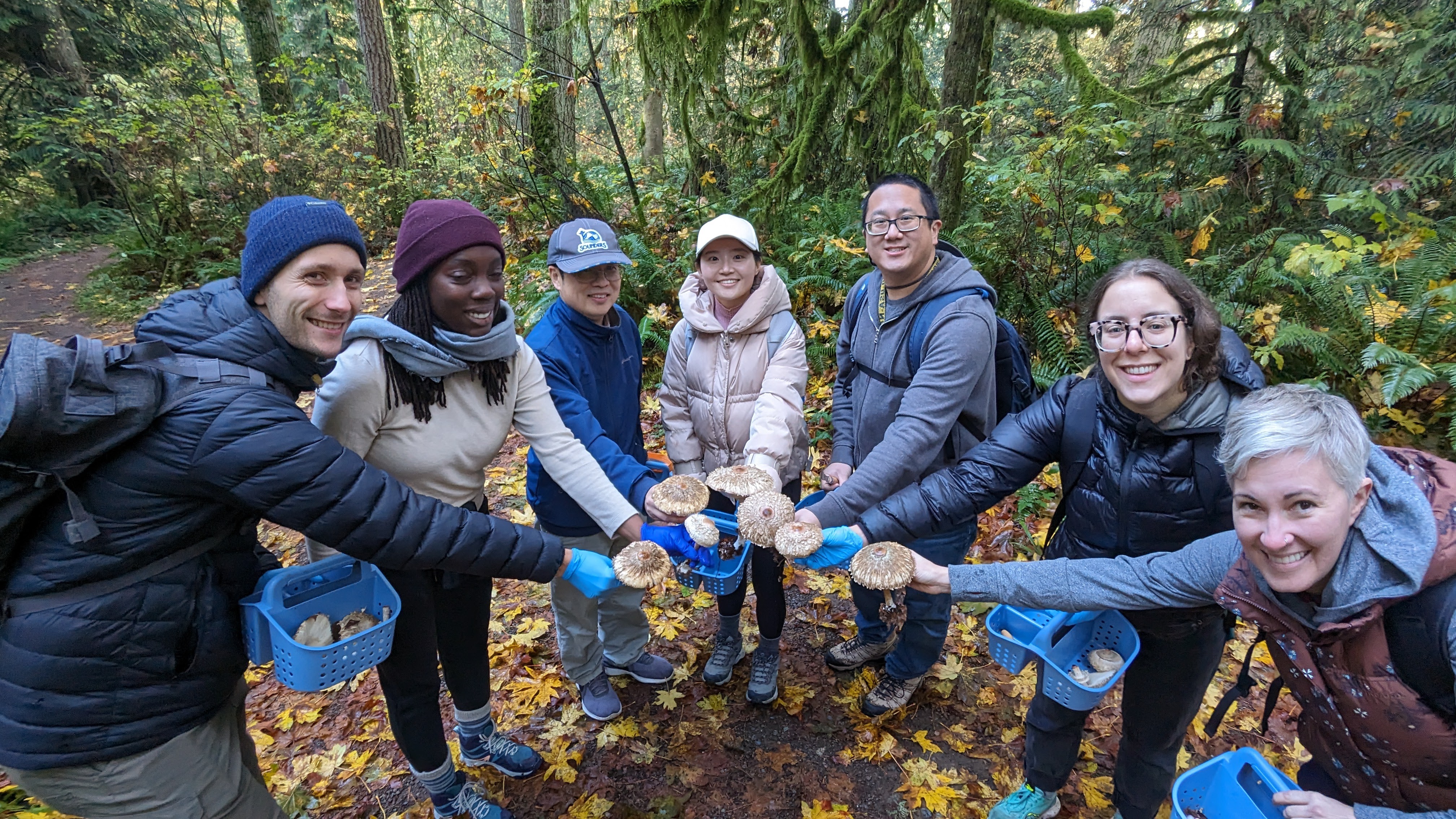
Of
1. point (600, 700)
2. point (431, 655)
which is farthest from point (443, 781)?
point (600, 700)

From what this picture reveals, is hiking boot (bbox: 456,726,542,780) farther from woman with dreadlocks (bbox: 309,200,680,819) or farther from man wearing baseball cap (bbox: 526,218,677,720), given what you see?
man wearing baseball cap (bbox: 526,218,677,720)

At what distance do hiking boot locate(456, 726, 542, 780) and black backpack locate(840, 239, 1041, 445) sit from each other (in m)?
2.90

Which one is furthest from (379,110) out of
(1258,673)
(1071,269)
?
(1258,673)

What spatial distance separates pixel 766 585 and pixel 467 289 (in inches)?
93.4

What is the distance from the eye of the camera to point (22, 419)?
1.50 metres

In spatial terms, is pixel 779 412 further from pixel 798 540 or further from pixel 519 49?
pixel 519 49

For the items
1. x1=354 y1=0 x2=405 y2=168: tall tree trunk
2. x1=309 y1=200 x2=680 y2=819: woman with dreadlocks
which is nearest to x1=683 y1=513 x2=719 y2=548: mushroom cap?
x1=309 y1=200 x2=680 y2=819: woman with dreadlocks

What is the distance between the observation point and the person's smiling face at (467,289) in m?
2.46

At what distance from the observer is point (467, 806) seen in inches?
124

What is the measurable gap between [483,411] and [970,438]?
233 cm

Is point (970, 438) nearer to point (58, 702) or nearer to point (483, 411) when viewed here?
point (483, 411)

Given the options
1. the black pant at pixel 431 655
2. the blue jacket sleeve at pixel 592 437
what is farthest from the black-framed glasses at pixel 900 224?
the black pant at pixel 431 655

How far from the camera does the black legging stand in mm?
3617

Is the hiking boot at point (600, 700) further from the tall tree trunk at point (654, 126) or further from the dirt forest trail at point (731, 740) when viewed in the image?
the tall tree trunk at point (654, 126)
